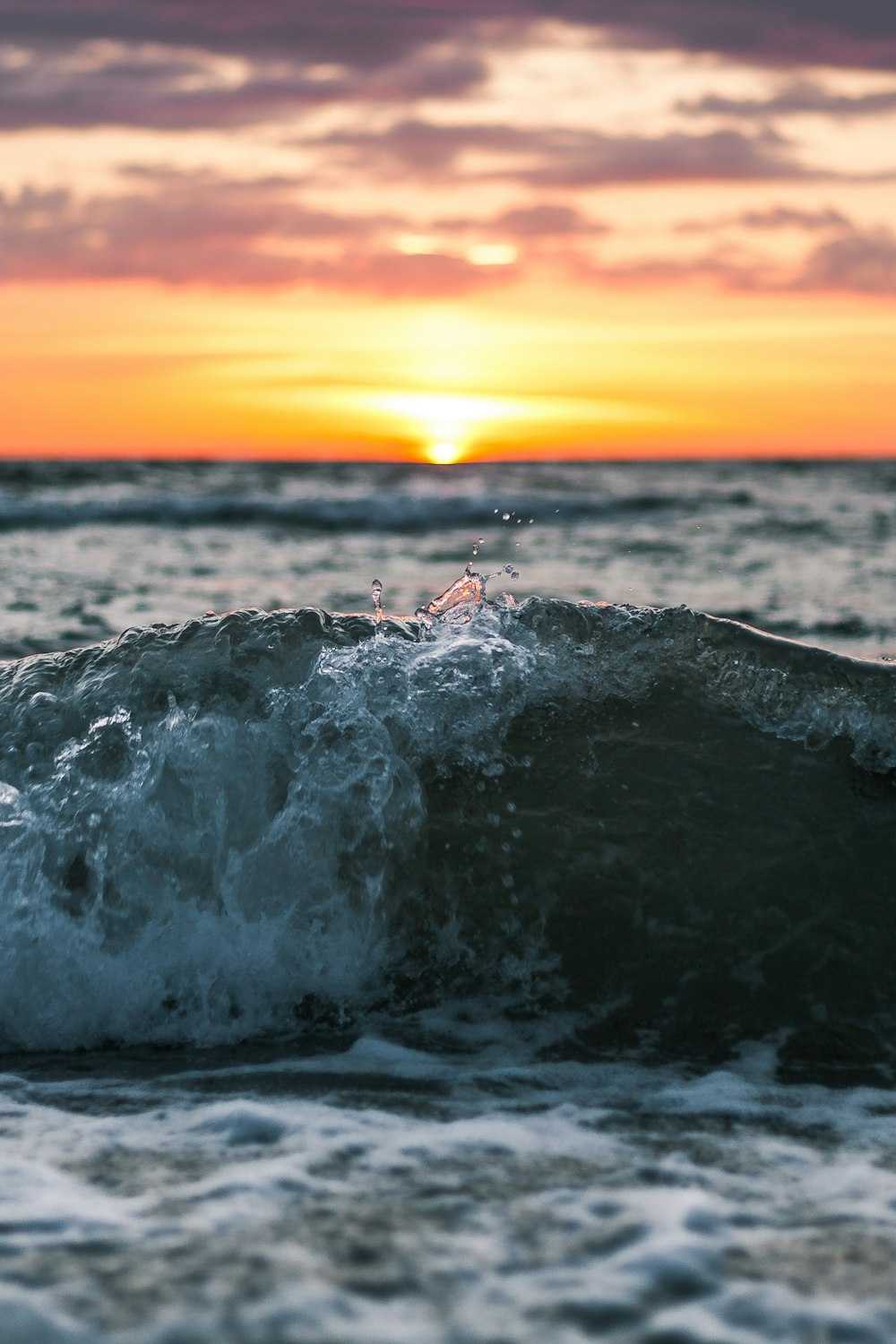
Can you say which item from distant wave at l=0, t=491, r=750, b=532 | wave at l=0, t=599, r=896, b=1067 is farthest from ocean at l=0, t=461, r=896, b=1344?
distant wave at l=0, t=491, r=750, b=532

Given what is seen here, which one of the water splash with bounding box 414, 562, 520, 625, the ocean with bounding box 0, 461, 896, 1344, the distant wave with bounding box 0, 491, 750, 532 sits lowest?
the ocean with bounding box 0, 461, 896, 1344

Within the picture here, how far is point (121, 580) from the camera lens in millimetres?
9656

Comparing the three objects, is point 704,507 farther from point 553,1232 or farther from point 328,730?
point 553,1232

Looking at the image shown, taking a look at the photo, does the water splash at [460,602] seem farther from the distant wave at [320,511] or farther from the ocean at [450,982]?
the distant wave at [320,511]

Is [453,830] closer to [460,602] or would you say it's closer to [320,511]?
[460,602]

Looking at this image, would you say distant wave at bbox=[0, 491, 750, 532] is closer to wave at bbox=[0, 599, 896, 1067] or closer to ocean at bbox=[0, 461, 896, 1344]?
wave at bbox=[0, 599, 896, 1067]

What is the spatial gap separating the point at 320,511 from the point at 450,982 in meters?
17.4

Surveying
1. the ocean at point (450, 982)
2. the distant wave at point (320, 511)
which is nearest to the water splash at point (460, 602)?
the ocean at point (450, 982)

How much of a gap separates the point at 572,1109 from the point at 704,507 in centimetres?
1975

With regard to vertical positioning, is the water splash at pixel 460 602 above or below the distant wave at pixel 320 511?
below

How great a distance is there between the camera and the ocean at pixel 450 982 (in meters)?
1.75

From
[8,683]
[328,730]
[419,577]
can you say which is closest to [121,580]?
[419,577]

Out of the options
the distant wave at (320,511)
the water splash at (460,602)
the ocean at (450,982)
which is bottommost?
the ocean at (450,982)

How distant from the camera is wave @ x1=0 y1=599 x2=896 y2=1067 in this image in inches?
114
